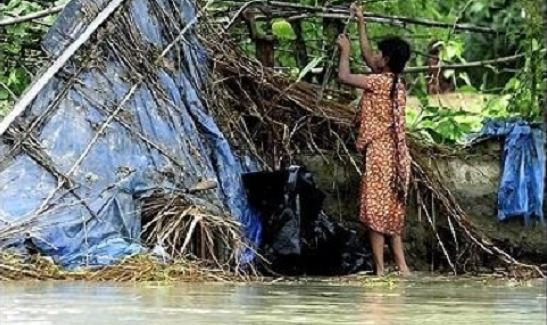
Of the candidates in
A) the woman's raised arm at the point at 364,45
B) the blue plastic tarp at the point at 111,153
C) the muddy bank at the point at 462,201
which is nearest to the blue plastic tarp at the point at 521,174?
the muddy bank at the point at 462,201

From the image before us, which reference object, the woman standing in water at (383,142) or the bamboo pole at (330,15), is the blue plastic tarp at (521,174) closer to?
the woman standing in water at (383,142)

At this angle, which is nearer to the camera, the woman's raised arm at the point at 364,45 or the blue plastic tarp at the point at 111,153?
the blue plastic tarp at the point at 111,153

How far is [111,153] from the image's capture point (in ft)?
24.9

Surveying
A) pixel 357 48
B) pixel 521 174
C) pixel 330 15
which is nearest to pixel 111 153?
pixel 330 15

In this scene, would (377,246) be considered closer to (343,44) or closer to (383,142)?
(383,142)

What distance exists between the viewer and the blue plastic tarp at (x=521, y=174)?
28.3 ft

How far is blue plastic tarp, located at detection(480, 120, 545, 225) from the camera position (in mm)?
8617

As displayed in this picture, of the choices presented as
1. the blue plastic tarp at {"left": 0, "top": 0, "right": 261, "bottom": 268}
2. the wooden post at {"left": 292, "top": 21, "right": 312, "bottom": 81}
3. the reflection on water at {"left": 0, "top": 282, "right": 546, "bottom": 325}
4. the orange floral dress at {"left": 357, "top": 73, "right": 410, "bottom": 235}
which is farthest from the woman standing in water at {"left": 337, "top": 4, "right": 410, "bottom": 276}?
the wooden post at {"left": 292, "top": 21, "right": 312, "bottom": 81}

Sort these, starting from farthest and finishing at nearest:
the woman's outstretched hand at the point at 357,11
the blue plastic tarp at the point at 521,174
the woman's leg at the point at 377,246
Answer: the blue plastic tarp at the point at 521,174 → the woman's outstretched hand at the point at 357,11 → the woman's leg at the point at 377,246

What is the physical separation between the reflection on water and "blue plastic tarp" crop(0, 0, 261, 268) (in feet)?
2.41

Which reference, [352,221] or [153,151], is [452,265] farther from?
[153,151]

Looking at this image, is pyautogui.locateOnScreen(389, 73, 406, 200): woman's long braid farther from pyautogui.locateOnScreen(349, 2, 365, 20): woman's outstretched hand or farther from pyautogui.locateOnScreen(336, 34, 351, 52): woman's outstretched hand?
pyautogui.locateOnScreen(349, 2, 365, 20): woman's outstretched hand

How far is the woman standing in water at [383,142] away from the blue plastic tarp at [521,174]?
2.68 feet

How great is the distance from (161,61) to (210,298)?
3.15 m
